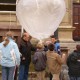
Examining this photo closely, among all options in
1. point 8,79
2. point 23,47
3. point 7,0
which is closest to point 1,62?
point 8,79

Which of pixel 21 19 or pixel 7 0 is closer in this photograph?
pixel 21 19

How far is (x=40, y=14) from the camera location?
9.12 metres

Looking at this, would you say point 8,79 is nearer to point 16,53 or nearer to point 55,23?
point 16,53

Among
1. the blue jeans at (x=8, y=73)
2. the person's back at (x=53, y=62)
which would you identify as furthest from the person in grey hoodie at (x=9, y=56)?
the person's back at (x=53, y=62)

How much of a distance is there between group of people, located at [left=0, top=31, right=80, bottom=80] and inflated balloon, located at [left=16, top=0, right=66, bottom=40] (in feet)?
3.52

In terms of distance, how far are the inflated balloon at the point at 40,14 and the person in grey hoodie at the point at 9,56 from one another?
1.11 meters

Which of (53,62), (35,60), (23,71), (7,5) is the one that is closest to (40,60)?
(35,60)

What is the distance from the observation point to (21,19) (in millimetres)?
9203

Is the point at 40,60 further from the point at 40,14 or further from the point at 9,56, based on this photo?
the point at 40,14

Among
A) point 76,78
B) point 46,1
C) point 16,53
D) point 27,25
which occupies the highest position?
point 46,1

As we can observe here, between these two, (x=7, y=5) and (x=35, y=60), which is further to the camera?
(x=7, y=5)

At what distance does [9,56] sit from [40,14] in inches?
66.6

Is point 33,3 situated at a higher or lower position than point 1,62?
higher

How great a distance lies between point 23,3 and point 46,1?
0.55 metres
